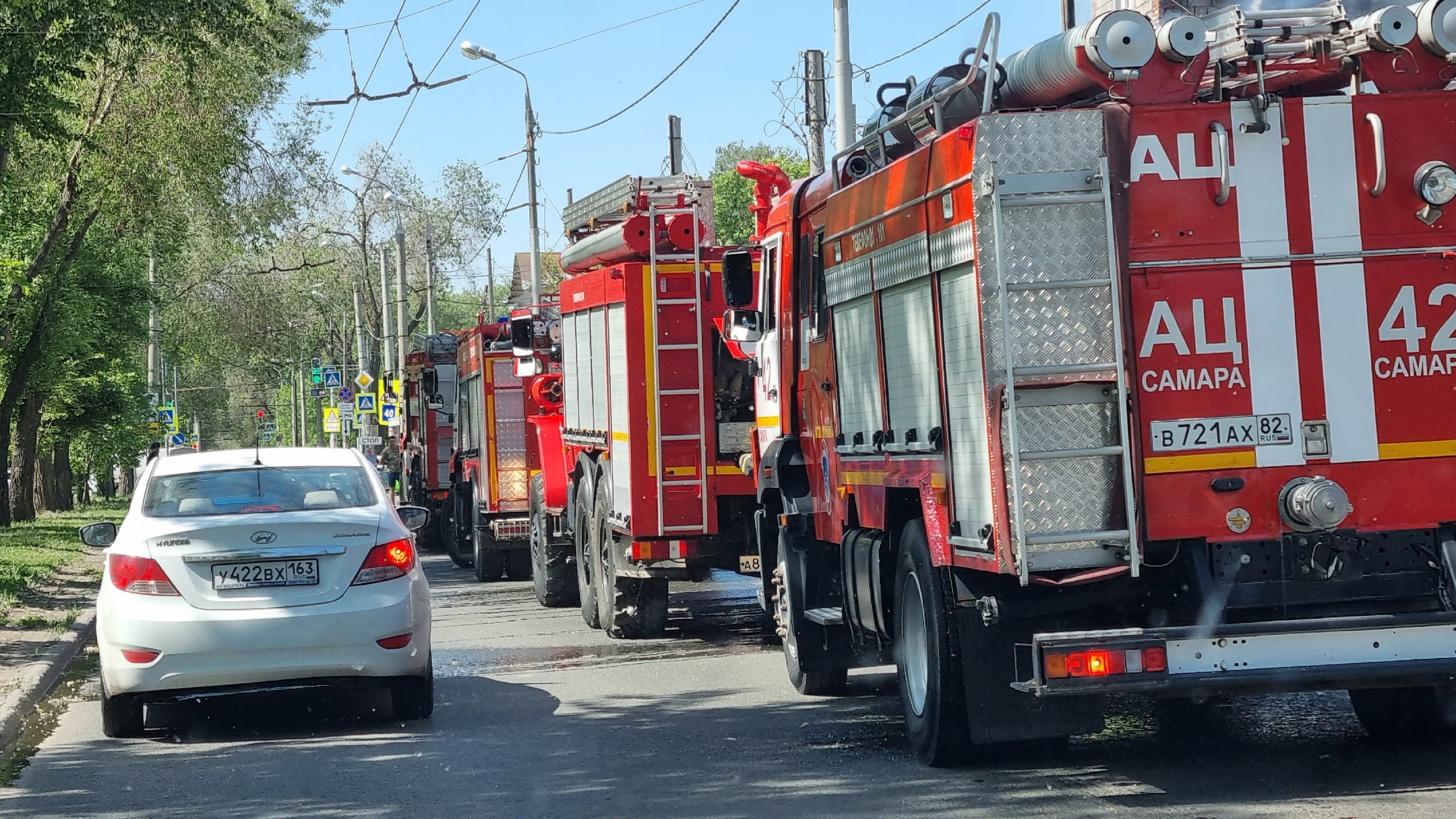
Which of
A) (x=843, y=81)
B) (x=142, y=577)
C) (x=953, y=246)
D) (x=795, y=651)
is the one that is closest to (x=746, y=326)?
(x=795, y=651)

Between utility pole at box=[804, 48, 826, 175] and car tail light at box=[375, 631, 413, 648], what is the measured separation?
625 inches

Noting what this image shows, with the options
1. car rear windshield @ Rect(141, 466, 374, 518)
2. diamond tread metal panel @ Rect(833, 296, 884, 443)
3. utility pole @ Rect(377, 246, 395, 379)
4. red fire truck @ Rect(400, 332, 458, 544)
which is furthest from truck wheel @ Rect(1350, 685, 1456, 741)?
utility pole @ Rect(377, 246, 395, 379)

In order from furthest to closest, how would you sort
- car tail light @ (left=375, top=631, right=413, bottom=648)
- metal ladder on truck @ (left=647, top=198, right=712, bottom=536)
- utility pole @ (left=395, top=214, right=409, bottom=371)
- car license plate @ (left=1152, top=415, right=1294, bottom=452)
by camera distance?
1. utility pole @ (left=395, top=214, right=409, bottom=371)
2. metal ladder on truck @ (left=647, top=198, right=712, bottom=536)
3. car tail light @ (left=375, top=631, right=413, bottom=648)
4. car license plate @ (left=1152, top=415, right=1294, bottom=452)

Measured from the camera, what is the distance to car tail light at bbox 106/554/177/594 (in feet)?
29.3

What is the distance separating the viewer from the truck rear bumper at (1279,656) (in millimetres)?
6426

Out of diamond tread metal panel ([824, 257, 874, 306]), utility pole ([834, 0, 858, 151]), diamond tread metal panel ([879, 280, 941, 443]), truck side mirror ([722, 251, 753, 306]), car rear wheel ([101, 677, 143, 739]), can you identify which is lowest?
car rear wheel ([101, 677, 143, 739])

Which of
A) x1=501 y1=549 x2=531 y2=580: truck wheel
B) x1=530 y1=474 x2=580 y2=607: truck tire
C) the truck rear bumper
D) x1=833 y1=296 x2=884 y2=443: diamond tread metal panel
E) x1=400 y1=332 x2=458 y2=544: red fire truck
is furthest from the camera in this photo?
x1=400 y1=332 x2=458 y2=544: red fire truck

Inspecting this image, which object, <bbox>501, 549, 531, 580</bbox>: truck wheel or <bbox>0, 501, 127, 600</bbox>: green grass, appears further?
<bbox>501, 549, 531, 580</bbox>: truck wheel

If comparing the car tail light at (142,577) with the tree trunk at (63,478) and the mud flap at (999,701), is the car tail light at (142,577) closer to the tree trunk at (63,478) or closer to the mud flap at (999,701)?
the mud flap at (999,701)

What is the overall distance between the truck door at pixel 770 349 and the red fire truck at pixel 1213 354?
349 cm

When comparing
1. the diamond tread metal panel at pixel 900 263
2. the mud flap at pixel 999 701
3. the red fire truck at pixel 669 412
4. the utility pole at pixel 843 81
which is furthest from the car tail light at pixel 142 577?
the utility pole at pixel 843 81

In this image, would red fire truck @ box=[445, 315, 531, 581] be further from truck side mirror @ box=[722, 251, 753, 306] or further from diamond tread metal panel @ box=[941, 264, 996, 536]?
diamond tread metal panel @ box=[941, 264, 996, 536]

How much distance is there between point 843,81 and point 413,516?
7.67 metres

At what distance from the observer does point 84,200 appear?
86.3 feet
